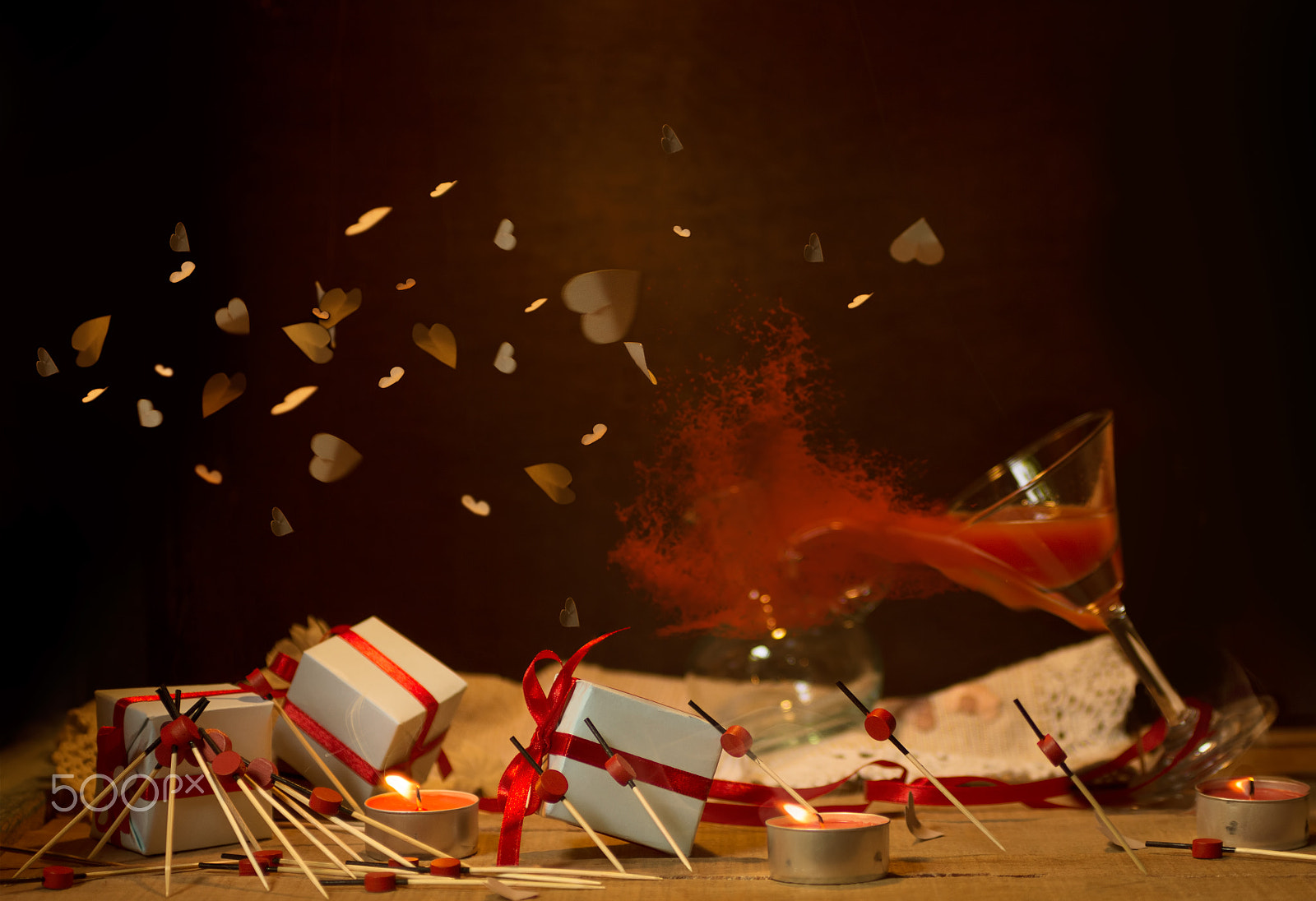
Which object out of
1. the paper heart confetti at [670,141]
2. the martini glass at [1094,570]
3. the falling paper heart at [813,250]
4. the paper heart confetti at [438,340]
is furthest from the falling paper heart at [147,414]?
the martini glass at [1094,570]

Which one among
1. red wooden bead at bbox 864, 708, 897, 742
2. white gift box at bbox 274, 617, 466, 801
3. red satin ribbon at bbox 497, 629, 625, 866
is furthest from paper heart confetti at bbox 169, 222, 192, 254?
red wooden bead at bbox 864, 708, 897, 742

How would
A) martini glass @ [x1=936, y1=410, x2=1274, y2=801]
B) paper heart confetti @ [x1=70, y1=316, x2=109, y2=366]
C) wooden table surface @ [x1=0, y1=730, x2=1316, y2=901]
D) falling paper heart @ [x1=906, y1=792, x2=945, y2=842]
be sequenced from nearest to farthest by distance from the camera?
wooden table surface @ [x1=0, y1=730, x2=1316, y2=901] → falling paper heart @ [x1=906, y1=792, x2=945, y2=842] → martini glass @ [x1=936, y1=410, x2=1274, y2=801] → paper heart confetti @ [x1=70, y1=316, x2=109, y2=366]

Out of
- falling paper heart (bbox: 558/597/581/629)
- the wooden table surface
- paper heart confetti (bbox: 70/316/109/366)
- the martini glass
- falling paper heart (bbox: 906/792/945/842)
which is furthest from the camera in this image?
falling paper heart (bbox: 558/597/581/629)

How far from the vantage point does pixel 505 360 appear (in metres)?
1.28

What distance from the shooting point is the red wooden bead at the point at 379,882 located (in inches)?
30.0

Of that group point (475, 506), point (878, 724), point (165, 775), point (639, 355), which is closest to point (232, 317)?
point (475, 506)

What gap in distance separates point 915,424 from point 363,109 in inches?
26.8

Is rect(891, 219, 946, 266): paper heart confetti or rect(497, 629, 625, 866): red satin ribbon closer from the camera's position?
rect(497, 629, 625, 866): red satin ribbon

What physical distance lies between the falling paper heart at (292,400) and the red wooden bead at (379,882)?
24.5 inches

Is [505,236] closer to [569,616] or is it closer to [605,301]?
[605,301]

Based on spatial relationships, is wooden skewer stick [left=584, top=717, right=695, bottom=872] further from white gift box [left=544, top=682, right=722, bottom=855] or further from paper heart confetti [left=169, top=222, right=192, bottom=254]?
paper heart confetti [left=169, top=222, right=192, bottom=254]

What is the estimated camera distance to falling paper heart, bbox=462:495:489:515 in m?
1.28

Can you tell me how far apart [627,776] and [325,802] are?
0.21 meters

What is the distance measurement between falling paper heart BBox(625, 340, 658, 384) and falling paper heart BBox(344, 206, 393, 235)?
11.7 inches
